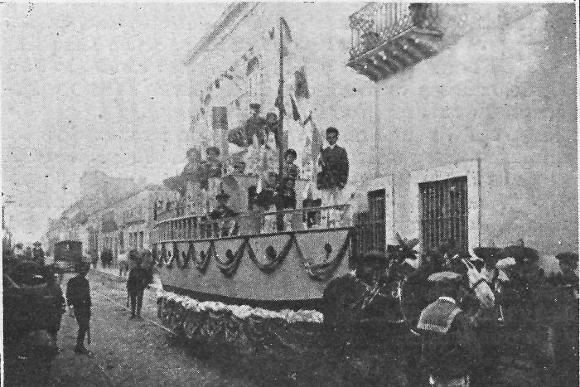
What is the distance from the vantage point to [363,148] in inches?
409

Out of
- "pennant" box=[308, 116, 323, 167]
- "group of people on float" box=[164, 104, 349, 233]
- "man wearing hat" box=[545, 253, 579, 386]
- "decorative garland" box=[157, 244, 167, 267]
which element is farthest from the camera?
"decorative garland" box=[157, 244, 167, 267]

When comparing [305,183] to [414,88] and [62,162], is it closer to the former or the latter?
[414,88]

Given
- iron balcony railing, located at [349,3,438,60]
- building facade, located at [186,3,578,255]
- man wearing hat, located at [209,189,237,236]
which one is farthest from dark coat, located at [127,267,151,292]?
iron balcony railing, located at [349,3,438,60]

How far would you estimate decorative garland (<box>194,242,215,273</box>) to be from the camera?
9.47 metres

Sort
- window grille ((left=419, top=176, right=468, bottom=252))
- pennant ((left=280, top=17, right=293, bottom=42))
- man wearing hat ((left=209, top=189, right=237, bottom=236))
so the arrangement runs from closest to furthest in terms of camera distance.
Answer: window grille ((left=419, top=176, right=468, bottom=252)), man wearing hat ((left=209, top=189, right=237, bottom=236)), pennant ((left=280, top=17, right=293, bottom=42))

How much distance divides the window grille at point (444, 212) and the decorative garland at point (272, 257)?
7.49 ft

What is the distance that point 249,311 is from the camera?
805 cm

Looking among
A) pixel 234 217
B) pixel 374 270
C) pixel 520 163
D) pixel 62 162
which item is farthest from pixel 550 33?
pixel 62 162

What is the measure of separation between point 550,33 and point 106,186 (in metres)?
8.07

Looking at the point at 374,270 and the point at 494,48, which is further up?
the point at 494,48

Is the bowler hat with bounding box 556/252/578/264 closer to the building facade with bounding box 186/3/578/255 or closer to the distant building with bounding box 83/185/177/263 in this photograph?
the building facade with bounding box 186/3/578/255

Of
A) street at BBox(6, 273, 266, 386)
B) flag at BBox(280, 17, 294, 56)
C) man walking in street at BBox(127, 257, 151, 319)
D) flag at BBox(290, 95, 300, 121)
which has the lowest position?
street at BBox(6, 273, 266, 386)

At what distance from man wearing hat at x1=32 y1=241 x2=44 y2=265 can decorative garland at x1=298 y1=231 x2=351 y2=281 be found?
3.99m

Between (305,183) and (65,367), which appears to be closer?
(65,367)
